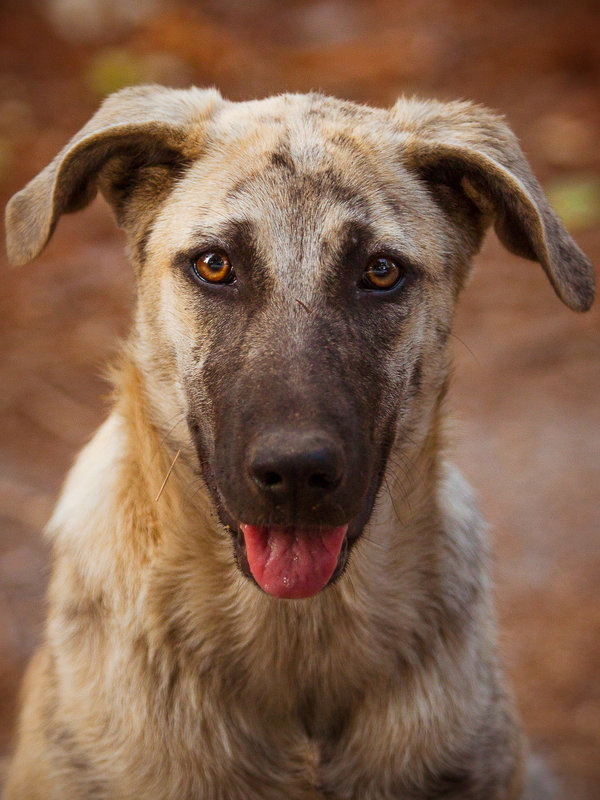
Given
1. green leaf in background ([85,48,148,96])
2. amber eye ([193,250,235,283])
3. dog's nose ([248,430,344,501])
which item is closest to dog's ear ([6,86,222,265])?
amber eye ([193,250,235,283])

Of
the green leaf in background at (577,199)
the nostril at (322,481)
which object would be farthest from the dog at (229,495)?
the green leaf in background at (577,199)

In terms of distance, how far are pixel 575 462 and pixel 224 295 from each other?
3395mm

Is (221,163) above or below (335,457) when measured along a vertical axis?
above

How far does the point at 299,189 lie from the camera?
2.61 m

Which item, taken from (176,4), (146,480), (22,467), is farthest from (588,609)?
(176,4)

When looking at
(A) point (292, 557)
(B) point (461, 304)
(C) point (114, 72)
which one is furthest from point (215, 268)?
(C) point (114, 72)

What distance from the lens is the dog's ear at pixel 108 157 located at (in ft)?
8.70

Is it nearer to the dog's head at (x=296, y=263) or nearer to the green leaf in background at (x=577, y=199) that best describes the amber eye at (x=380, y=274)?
the dog's head at (x=296, y=263)

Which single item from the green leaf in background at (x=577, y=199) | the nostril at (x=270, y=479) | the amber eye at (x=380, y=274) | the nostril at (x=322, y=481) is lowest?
the nostril at (x=270, y=479)

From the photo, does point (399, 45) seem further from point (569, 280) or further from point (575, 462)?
point (569, 280)

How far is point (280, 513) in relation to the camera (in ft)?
7.48

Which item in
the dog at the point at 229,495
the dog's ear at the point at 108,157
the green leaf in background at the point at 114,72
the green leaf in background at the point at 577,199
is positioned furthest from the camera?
the green leaf in background at the point at 114,72

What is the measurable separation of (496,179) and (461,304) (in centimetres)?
405

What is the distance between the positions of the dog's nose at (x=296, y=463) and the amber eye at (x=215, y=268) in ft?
1.99
